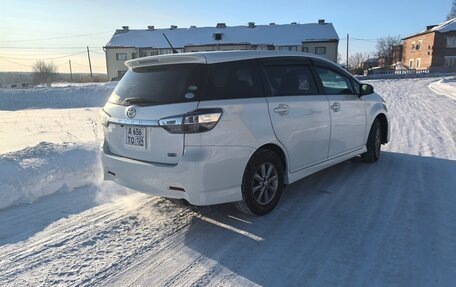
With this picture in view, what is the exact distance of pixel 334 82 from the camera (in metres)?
5.45

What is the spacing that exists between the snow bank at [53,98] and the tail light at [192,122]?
18.3m

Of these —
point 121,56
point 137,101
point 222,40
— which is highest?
point 222,40

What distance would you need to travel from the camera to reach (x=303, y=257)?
3.36 metres

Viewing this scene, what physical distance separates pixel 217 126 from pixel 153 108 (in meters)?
0.67

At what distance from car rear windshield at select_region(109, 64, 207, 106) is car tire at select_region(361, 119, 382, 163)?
12.3 feet

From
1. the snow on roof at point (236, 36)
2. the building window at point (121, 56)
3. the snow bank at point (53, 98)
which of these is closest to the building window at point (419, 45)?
the snow on roof at point (236, 36)

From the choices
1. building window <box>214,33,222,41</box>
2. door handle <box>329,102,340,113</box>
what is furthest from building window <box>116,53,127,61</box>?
door handle <box>329,102,340,113</box>

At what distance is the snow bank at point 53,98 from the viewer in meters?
21.4

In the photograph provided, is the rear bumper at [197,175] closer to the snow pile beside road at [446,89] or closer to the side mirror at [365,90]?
the side mirror at [365,90]

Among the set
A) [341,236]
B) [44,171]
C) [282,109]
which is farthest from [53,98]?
[341,236]

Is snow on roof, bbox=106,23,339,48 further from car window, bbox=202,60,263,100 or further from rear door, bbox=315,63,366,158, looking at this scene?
car window, bbox=202,60,263,100

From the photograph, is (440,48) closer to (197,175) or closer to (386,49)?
(386,49)

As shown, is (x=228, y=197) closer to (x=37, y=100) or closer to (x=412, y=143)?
(x=412, y=143)

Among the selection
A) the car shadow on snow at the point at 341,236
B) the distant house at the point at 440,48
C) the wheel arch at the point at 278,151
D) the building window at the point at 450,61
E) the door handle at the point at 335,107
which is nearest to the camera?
the car shadow on snow at the point at 341,236
